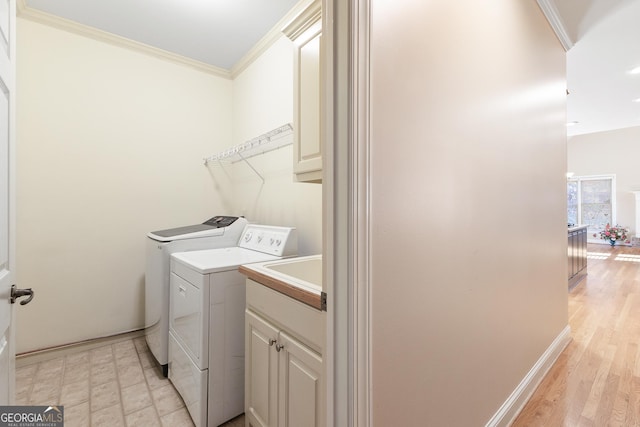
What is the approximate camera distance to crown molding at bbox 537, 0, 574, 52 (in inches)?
71.9

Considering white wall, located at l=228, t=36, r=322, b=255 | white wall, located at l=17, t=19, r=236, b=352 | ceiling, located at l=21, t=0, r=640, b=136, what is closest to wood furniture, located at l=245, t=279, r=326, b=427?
white wall, located at l=228, t=36, r=322, b=255

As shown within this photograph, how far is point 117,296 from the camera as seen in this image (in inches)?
97.3

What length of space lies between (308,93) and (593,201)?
10214 mm

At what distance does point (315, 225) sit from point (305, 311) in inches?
40.2

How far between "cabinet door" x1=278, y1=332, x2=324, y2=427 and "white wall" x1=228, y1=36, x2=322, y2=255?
94cm

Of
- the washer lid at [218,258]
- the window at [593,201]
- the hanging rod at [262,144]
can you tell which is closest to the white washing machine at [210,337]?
the washer lid at [218,258]

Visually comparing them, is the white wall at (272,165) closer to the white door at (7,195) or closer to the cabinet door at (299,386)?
the cabinet door at (299,386)

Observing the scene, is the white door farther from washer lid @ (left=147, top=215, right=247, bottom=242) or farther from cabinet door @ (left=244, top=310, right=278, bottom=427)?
washer lid @ (left=147, top=215, right=247, bottom=242)

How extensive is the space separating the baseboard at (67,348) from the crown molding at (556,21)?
12.7ft

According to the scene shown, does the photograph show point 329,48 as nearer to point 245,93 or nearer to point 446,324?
point 446,324

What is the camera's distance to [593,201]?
805cm

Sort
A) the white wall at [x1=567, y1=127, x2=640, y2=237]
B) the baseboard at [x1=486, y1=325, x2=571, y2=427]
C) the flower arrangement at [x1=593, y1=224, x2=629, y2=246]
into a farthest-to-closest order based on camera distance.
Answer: the flower arrangement at [x1=593, y1=224, x2=629, y2=246]
the white wall at [x1=567, y1=127, x2=640, y2=237]
the baseboard at [x1=486, y1=325, x2=571, y2=427]

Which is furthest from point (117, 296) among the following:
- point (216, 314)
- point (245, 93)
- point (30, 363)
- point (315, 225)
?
point (245, 93)

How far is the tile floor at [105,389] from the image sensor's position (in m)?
1.58
